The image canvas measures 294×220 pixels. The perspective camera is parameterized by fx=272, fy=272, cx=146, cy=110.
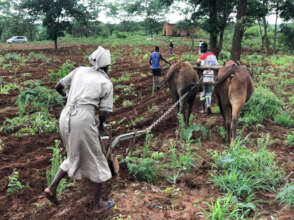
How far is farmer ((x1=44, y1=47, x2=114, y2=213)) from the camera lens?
2.73 m

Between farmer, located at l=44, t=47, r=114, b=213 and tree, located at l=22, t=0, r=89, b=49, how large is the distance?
21.2 metres

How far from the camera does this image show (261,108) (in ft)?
21.5

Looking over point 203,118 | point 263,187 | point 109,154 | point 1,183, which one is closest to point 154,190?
point 109,154

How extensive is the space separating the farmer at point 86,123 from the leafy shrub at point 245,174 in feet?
5.31

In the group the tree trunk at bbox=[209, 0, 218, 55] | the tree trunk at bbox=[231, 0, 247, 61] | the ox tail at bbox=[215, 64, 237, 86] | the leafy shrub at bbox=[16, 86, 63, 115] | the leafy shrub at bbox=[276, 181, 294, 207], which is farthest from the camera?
the tree trunk at bbox=[209, 0, 218, 55]

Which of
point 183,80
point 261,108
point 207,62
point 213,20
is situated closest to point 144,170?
point 183,80

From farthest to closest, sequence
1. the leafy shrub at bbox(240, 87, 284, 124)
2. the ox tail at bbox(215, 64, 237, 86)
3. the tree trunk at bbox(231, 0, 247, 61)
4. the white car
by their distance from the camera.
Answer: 1. the white car
2. the tree trunk at bbox(231, 0, 247, 61)
3. the leafy shrub at bbox(240, 87, 284, 124)
4. the ox tail at bbox(215, 64, 237, 86)

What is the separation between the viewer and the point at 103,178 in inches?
113

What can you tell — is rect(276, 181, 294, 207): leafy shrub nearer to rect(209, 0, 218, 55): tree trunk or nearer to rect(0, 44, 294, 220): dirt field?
rect(0, 44, 294, 220): dirt field

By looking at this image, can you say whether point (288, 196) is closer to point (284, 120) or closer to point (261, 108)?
point (284, 120)

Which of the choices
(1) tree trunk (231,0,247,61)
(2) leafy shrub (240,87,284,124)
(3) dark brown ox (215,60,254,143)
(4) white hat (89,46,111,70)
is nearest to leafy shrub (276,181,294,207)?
(3) dark brown ox (215,60,254,143)

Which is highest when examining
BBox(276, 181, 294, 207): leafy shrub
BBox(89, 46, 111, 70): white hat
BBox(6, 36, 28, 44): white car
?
BBox(6, 36, 28, 44): white car

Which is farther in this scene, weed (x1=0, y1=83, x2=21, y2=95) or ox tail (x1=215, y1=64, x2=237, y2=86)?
weed (x1=0, y1=83, x2=21, y2=95)

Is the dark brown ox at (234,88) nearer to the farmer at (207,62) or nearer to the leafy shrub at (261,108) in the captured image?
the farmer at (207,62)
